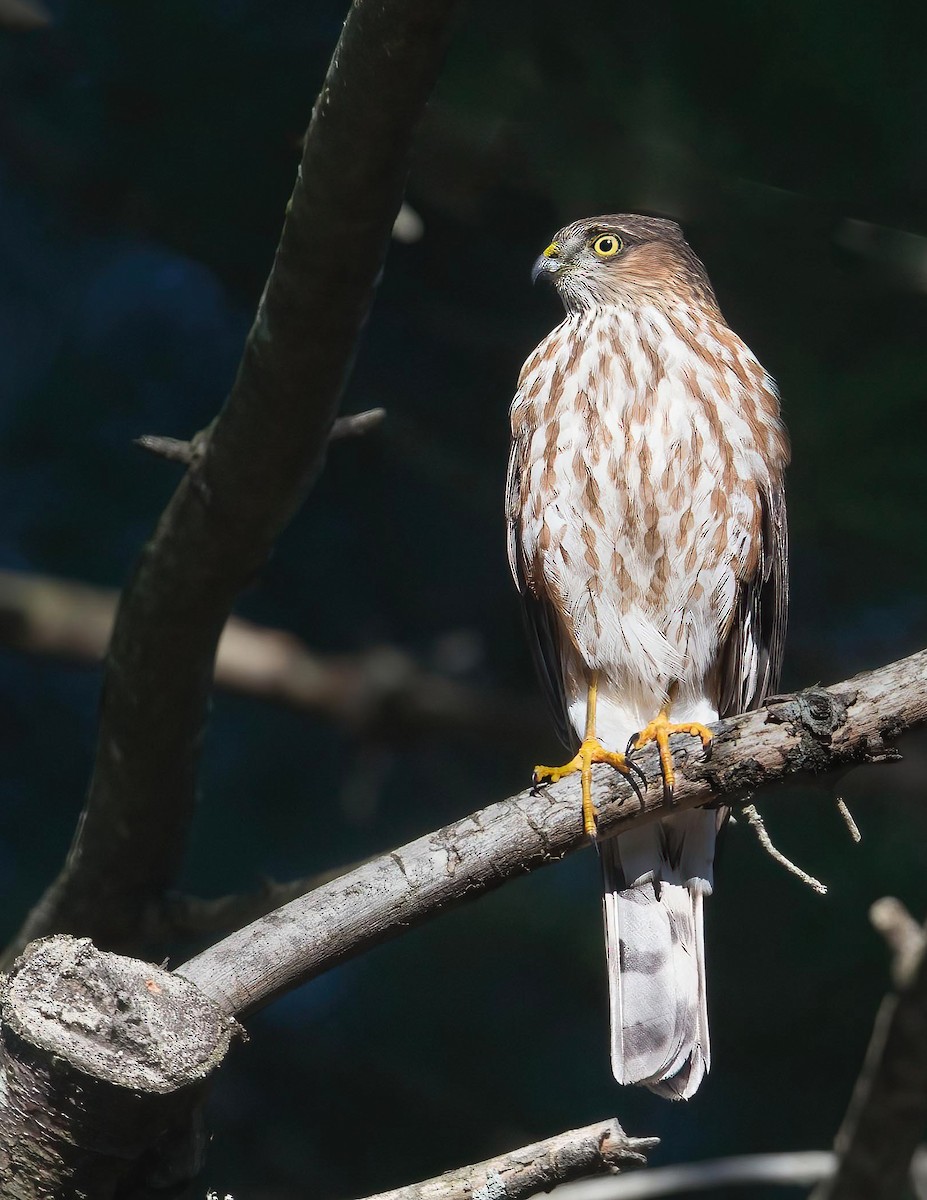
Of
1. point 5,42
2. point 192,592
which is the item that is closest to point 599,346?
point 192,592

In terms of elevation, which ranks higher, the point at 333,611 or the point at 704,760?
the point at 333,611

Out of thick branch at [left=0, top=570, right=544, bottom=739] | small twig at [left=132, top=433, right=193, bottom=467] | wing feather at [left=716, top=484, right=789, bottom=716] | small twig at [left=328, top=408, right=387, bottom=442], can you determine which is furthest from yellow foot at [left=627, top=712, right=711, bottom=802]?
thick branch at [left=0, top=570, right=544, bottom=739]

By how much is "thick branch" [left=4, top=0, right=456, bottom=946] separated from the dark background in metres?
1.23

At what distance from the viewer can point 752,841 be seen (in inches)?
174

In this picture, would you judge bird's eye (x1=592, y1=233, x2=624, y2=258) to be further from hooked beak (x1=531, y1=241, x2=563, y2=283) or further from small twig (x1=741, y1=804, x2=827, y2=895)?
small twig (x1=741, y1=804, x2=827, y2=895)

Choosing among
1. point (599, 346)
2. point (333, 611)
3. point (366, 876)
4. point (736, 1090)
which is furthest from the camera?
point (333, 611)

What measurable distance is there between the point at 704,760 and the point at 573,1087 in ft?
8.17

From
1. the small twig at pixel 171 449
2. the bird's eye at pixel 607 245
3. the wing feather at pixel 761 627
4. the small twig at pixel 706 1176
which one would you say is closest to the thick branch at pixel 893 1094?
the small twig at pixel 706 1176

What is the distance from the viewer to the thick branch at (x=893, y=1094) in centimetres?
239

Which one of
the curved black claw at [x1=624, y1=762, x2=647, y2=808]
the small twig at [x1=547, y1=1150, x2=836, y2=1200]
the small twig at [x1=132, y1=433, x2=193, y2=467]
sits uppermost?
the small twig at [x1=132, y1=433, x2=193, y2=467]

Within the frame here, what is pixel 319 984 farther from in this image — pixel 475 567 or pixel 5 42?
pixel 5 42

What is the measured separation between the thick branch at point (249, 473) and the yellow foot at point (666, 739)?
93cm

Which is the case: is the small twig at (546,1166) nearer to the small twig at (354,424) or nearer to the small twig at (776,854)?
the small twig at (776,854)

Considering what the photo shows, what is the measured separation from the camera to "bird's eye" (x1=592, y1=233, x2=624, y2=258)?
147 inches
